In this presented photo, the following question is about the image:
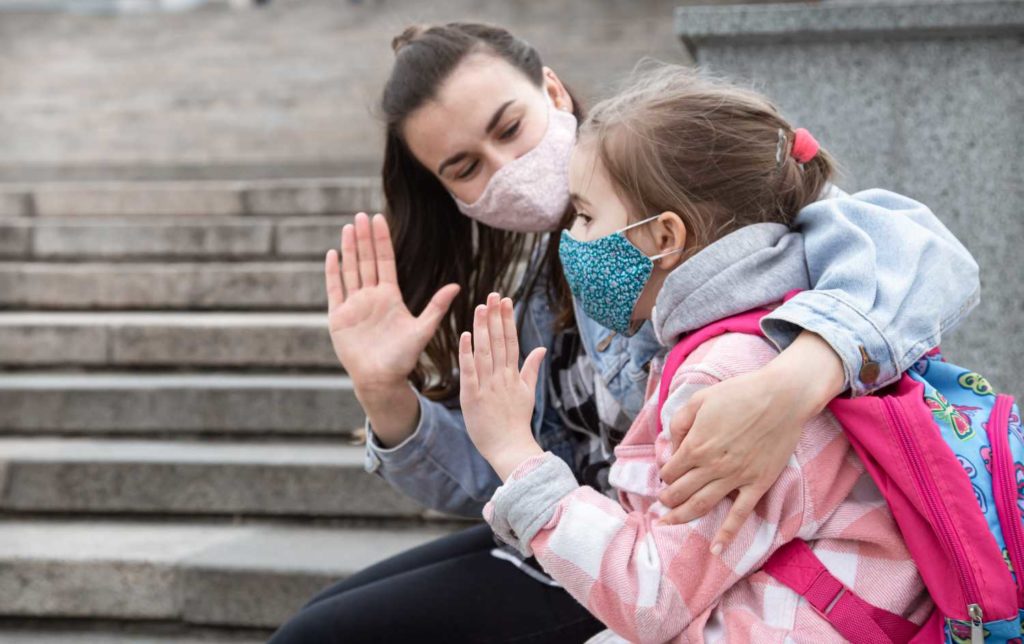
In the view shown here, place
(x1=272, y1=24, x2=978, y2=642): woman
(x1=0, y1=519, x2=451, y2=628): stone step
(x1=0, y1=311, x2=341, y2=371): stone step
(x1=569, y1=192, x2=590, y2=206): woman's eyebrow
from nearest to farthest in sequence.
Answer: (x1=569, y1=192, x2=590, y2=206): woman's eyebrow, (x1=272, y1=24, x2=978, y2=642): woman, (x1=0, y1=519, x2=451, y2=628): stone step, (x1=0, y1=311, x2=341, y2=371): stone step

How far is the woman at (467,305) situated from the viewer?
6.14 feet

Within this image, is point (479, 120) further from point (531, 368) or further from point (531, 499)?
point (531, 499)

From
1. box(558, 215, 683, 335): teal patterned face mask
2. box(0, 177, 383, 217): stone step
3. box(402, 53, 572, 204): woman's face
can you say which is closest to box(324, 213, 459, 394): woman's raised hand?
box(402, 53, 572, 204): woman's face

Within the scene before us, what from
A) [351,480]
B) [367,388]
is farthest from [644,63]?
[351,480]

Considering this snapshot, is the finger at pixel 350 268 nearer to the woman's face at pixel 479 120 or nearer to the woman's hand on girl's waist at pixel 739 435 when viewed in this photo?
the woman's face at pixel 479 120

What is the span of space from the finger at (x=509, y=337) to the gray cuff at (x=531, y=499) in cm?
17

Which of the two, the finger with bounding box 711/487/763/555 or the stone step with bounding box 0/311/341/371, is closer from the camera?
the finger with bounding box 711/487/763/555

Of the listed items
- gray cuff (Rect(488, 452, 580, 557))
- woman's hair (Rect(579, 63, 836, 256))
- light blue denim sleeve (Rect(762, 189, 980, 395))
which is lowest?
gray cuff (Rect(488, 452, 580, 557))

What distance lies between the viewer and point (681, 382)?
4.58 feet

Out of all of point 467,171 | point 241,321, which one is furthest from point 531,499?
point 241,321

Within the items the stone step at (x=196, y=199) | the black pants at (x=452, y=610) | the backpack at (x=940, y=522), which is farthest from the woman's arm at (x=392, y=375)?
the stone step at (x=196, y=199)

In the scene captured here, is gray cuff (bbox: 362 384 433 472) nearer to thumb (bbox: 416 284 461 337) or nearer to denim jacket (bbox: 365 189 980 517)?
thumb (bbox: 416 284 461 337)

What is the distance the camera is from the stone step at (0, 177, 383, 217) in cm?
500

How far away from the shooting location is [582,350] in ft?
6.98
